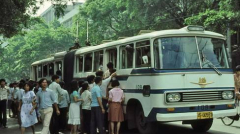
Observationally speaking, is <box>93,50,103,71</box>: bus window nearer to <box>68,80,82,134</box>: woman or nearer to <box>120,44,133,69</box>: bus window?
<box>120,44,133,69</box>: bus window

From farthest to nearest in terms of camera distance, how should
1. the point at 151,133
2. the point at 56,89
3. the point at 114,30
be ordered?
the point at 114,30 → the point at 56,89 → the point at 151,133

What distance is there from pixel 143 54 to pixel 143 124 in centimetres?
186

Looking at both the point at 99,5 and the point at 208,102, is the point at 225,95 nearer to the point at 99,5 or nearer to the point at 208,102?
the point at 208,102

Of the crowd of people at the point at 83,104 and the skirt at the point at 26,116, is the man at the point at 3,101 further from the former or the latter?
the skirt at the point at 26,116

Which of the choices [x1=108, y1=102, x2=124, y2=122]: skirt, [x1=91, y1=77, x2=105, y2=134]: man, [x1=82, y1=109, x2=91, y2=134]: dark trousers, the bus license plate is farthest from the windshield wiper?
[x1=82, y1=109, x2=91, y2=134]: dark trousers

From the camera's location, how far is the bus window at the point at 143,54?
9.64 metres

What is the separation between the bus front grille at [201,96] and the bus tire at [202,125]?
118cm

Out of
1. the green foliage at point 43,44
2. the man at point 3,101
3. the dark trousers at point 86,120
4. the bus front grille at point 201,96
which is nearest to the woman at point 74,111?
the dark trousers at point 86,120

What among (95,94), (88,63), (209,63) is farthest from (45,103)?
(88,63)

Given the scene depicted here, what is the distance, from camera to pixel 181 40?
9633 mm

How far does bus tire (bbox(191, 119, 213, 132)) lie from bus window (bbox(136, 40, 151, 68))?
2.41m

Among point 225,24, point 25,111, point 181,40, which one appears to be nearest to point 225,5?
point 225,24

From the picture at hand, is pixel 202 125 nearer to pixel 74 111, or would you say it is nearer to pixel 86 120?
pixel 86 120

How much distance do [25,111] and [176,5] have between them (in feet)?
71.5
